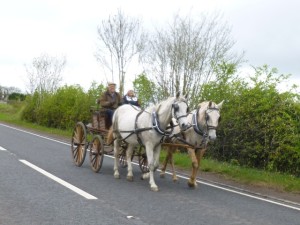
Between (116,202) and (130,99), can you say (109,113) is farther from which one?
(116,202)

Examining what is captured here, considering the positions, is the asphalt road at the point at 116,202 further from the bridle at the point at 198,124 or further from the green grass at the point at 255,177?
the green grass at the point at 255,177

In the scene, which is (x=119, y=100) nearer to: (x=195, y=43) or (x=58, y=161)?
(x=58, y=161)

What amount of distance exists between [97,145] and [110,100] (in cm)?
Answer: 137

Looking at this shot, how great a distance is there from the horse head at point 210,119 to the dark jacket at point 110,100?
3161mm

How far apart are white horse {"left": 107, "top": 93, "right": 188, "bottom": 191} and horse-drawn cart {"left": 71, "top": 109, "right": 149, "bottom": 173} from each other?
75 cm

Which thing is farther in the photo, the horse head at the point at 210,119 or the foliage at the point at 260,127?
the foliage at the point at 260,127

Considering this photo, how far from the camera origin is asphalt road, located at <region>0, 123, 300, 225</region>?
625 cm

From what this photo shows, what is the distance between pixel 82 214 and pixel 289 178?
6.29m

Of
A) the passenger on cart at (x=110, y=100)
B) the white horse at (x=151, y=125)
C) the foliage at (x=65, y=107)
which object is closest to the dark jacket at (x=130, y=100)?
the passenger on cart at (x=110, y=100)

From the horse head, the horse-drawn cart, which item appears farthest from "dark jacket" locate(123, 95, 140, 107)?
the horse head

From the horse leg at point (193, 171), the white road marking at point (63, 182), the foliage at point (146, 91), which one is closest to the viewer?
the white road marking at point (63, 182)

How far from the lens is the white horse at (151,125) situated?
839 centimetres

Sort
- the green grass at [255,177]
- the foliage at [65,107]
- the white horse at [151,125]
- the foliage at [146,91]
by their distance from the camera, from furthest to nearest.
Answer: the foliage at [65,107] < the foliage at [146,91] < the green grass at [255,177] < the white horse at [151,125]

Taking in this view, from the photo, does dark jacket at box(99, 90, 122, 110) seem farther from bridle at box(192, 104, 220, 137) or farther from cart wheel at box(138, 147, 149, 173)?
bridle at box(192, 104, 220, 137)
